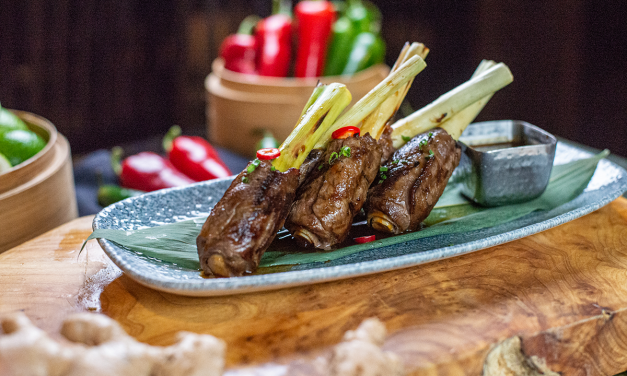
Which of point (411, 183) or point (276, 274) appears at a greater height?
point (411, 183)

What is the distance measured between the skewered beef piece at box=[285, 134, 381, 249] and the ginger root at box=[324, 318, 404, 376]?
2.50 ft

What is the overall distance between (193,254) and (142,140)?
5338mm

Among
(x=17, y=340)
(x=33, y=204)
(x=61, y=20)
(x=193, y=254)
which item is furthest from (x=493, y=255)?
(x=61, y=20)

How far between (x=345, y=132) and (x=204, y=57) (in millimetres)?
5500

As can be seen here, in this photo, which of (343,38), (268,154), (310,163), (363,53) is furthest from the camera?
(343,38)

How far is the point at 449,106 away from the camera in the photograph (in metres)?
3.10

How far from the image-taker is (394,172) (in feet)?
9.21

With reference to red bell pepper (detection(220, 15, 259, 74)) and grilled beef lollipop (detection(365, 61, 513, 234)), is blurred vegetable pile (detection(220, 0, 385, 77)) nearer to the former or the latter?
red bell pepper (detection(220, 15, 259, 74))

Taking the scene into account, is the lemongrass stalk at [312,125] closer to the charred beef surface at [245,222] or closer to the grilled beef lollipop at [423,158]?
the charred beef surface at [245,222]

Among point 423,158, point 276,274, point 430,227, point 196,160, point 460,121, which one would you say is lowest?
point 196,160

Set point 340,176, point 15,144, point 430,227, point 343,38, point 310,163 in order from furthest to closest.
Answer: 1. point 343,38
2. point 15,144
3. point 430,227
4. point 310,163
5. point 340,176

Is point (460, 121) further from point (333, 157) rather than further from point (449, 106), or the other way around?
point (333, 157)

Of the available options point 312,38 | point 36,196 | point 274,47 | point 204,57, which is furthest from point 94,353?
point 204,57

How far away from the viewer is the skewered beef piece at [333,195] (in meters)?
2.49
